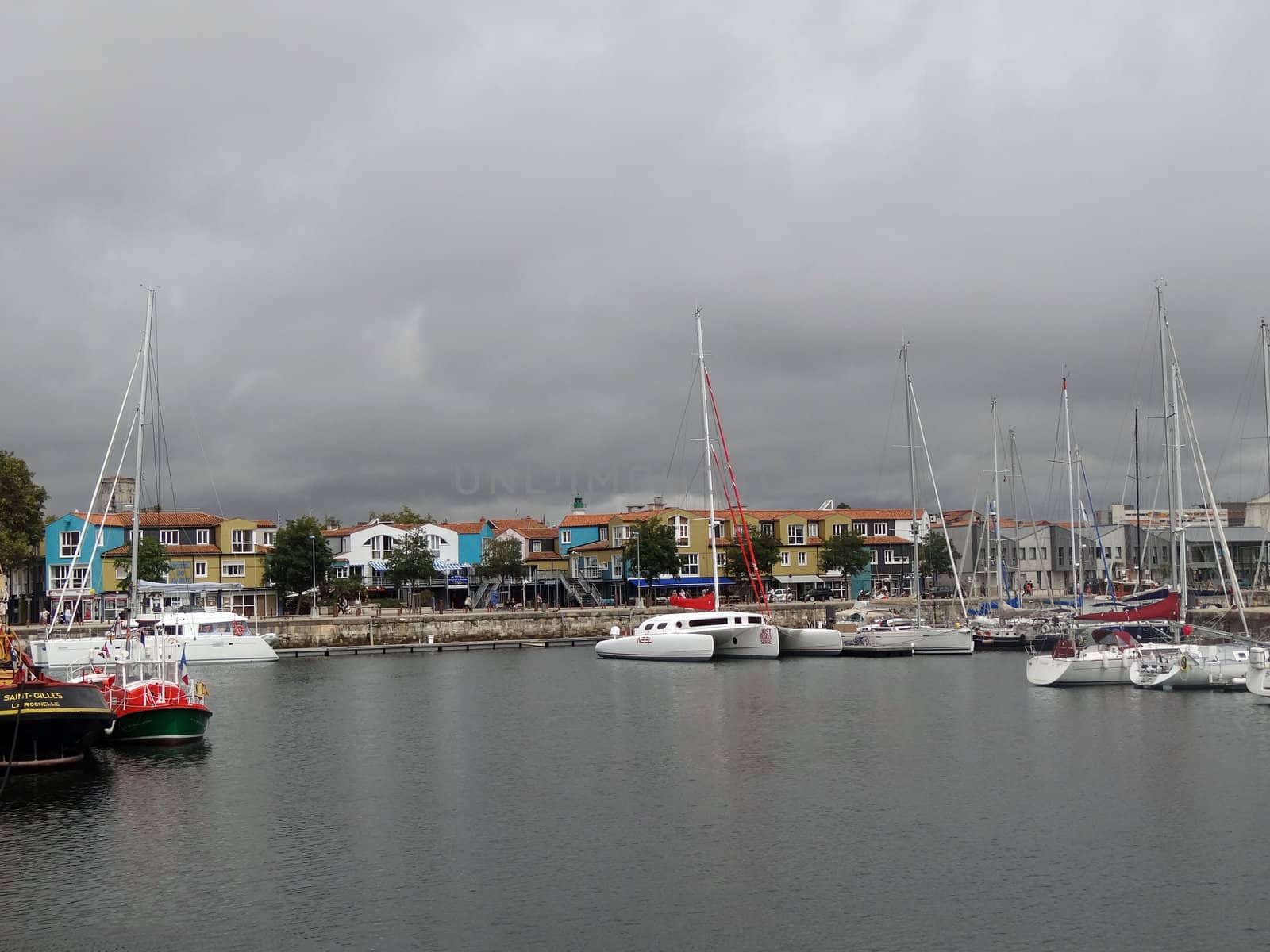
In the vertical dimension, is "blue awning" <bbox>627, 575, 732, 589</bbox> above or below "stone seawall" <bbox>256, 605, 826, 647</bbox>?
above

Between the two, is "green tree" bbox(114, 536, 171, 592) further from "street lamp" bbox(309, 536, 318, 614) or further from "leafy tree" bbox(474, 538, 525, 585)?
"leafy tree" bbox(474, 538, 525, 585)

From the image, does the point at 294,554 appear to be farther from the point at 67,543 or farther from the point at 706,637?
the point at 706,637

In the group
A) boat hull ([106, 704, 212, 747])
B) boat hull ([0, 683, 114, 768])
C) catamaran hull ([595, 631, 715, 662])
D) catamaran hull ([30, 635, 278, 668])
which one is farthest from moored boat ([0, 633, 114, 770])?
catamaran hull ([595, 631, 715, 662])

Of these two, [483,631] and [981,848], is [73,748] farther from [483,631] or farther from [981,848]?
[483,631]

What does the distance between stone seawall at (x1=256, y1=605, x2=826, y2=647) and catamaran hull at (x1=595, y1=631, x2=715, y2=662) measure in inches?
773

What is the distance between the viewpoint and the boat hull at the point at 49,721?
3369 centimetres

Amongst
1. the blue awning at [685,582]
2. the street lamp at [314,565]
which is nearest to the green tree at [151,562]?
the street lamp at [314,565]

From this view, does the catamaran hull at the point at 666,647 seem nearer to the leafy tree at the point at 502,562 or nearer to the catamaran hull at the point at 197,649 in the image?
the catamaran hull at the point at 197,649

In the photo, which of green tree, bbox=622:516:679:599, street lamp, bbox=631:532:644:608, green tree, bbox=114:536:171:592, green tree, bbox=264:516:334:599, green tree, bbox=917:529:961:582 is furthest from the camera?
green tree, bbox=917:529:961:582

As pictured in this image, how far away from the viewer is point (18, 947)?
2106 cm

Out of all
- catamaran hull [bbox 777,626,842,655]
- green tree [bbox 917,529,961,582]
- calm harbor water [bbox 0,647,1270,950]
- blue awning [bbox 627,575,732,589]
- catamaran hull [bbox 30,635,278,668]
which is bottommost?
calm harbor water [bbox 0,647,1270,950]

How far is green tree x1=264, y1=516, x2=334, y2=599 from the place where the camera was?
343ft

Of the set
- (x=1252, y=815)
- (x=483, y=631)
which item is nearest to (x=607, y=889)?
(x=1252, y=815)

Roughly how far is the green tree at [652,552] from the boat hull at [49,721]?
7618 centimetres
